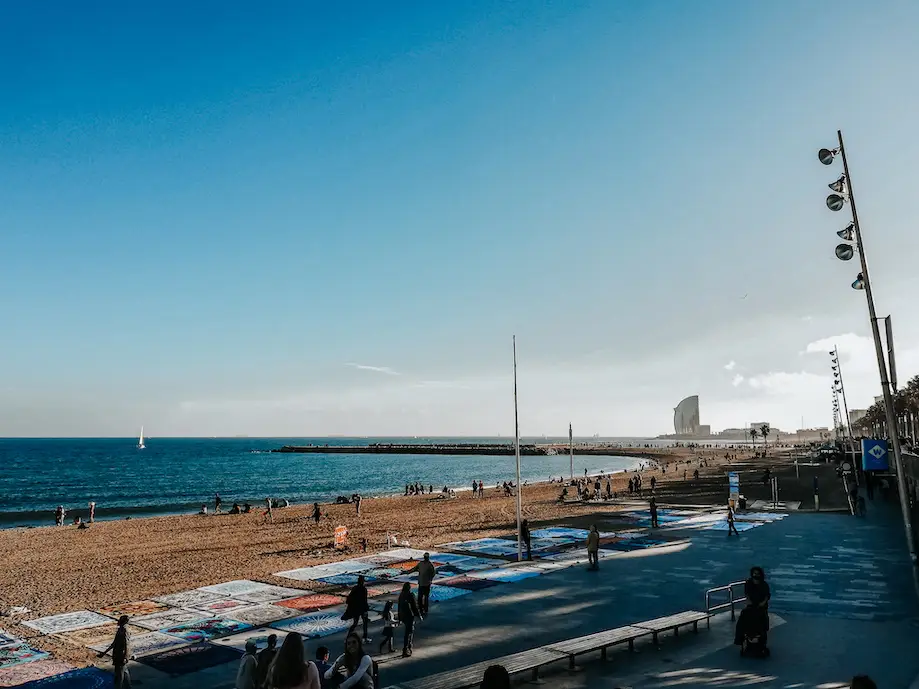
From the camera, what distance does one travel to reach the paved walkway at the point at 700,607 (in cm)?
1126

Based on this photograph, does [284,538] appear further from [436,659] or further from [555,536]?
[436,659]

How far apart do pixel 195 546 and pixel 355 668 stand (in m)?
26.3

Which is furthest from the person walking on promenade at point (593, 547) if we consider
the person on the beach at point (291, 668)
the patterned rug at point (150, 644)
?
the person on the beach at point (291, 668)

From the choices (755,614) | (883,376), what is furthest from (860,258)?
(755,614)

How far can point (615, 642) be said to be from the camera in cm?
1216

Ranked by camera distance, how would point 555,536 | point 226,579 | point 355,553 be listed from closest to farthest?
point 226,579 < point 355,553 < point 555,536

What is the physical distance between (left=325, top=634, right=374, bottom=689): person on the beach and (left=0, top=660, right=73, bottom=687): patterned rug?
637 centimetres

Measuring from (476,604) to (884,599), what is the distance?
10.5m

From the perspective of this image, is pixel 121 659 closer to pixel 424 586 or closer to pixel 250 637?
pixel 250 637

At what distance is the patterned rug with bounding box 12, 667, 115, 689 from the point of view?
11.9 m

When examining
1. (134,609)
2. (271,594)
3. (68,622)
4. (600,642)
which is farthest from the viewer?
(271,594)

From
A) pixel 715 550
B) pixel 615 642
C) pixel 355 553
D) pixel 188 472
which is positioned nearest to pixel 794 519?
pixel 715 550

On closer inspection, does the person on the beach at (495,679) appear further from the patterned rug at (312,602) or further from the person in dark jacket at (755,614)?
the patterned rug at (312,602)

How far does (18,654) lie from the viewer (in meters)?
14.1
